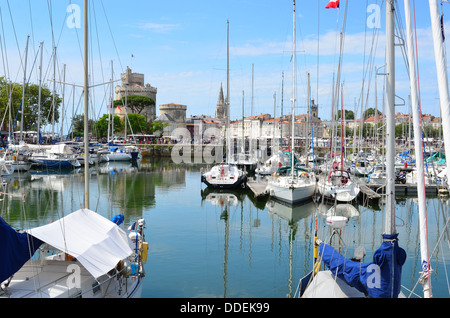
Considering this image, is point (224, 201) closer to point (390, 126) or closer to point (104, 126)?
point (390, 126)

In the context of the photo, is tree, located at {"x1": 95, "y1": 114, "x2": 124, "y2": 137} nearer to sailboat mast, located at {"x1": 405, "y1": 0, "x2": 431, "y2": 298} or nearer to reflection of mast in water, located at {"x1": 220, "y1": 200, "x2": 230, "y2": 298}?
reflection of mast in water, located at {"x1": 220, "y1": 200, "x2": 230, "y2": 298}

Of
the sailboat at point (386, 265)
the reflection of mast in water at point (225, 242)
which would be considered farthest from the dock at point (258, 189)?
the sailboat at point (386, 265)

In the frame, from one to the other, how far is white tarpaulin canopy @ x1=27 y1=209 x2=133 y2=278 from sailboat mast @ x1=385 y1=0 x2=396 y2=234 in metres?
5.06

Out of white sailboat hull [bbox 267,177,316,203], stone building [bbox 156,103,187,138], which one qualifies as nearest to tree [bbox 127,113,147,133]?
stone building [bbox 156,103,187,138]

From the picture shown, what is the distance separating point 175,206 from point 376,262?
19.0m

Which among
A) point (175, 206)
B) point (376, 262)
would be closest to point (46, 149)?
point (175, 206)

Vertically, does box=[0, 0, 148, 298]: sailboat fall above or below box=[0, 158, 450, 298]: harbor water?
above

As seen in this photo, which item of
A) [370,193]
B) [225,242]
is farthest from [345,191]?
[225,242]

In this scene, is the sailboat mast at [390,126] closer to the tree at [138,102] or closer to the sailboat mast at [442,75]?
the sailboat mast at [442,75]

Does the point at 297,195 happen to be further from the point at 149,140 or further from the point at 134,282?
the point at 149,140

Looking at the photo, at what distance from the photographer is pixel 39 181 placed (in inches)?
1359

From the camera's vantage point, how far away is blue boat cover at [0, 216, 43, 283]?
714 centimetres

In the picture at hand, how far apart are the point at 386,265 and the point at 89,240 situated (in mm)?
5525
